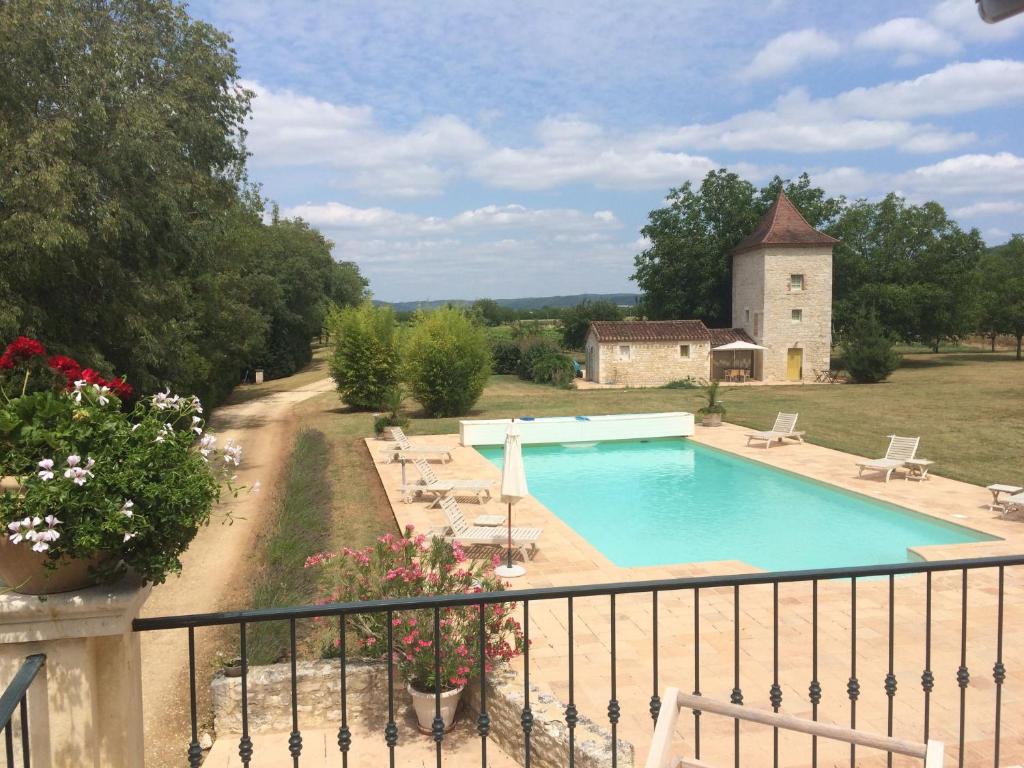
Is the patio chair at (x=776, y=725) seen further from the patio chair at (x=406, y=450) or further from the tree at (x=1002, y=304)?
the tree at (x=1002, y=304)

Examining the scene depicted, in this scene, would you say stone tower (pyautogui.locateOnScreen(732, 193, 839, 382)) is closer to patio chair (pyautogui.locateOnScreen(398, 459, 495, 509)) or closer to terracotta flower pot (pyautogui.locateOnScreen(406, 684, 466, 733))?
patio chair (pyautogui.locateOnScreen(398, 459, 495, 509))

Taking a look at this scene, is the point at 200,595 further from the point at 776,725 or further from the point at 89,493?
the point at 776,725

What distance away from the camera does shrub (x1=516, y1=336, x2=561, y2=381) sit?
1539 inches

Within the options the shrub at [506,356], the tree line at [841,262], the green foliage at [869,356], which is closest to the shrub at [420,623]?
the green foliage at [869,356]

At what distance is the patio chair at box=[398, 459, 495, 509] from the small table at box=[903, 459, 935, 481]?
8.33 m

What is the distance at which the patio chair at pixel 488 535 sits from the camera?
10836 mm

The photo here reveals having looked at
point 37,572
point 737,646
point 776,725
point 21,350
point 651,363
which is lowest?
point 651,363

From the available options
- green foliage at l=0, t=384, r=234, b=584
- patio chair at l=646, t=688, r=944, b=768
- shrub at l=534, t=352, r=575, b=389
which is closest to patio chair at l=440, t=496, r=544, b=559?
patio chair at l=646, t=688, r=944, b=768

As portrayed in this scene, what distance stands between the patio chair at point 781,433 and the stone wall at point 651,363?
17515 mm

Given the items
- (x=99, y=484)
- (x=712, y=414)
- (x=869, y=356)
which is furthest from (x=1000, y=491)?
(x=869, y=356)

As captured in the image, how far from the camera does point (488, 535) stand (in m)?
11.0

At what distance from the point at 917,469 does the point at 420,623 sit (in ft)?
44.2

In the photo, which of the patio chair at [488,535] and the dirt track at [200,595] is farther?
the patio chair at [488,535]

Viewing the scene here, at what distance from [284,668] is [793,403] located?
26.5 m
